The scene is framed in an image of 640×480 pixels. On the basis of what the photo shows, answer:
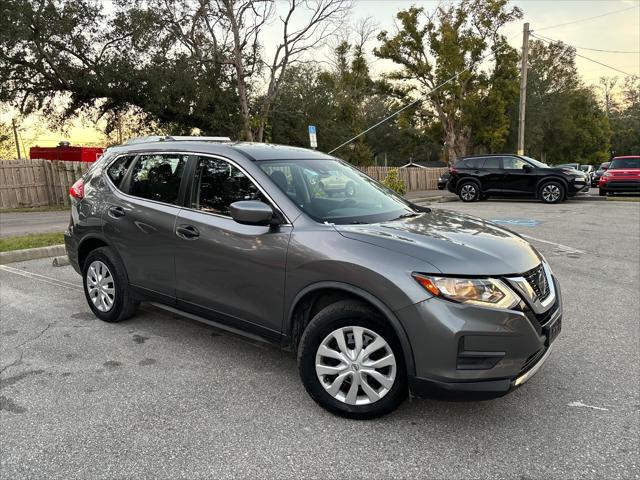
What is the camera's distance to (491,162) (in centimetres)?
1786

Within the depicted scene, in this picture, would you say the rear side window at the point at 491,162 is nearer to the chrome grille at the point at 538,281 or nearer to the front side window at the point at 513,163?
the front side window at the point at 513,163

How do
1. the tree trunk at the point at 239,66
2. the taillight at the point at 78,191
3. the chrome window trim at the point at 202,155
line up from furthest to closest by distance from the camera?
the tree trunk at the point at 239,66 → the taillight at the point at 78,191 → the chrome window trim at the point at 202,155

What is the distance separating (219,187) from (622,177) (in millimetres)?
19850

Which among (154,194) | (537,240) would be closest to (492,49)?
(537,240)

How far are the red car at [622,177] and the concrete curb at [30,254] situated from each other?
19.3 m

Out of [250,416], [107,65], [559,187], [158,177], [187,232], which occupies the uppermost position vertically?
[107,65]

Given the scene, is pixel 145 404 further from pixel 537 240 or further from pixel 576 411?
pixel 537 240

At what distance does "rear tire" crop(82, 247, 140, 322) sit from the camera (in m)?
4.35

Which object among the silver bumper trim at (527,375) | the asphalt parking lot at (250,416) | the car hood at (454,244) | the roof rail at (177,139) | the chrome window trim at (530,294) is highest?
the roof rail at (177,139)

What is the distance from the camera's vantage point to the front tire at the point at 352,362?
278cm

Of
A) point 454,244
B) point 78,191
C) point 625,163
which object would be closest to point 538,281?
point 454,244

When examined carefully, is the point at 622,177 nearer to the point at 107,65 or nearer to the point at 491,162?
the point at 491,162

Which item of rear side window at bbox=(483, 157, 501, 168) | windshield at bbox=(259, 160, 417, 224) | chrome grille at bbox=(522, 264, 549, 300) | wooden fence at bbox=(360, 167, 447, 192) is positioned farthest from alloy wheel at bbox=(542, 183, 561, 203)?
chrome grille at bbox=(522, 264, 549, 300)

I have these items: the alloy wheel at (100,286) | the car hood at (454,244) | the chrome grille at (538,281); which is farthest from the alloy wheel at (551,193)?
the alloy wheel at (100,286)
